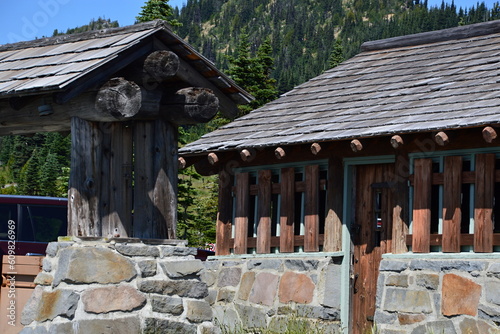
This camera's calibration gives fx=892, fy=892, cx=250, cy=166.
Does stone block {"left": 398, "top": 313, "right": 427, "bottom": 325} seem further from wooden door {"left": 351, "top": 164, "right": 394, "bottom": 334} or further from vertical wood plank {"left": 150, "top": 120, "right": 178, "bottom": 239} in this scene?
vertical wood plank {"left": 150, "top": 120, "right": 178, "bottom": 239}

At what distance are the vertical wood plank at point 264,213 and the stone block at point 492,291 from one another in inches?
154

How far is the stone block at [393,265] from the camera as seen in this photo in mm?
11461

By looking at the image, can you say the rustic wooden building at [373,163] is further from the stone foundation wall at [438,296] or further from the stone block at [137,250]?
the stone block at [137,250]

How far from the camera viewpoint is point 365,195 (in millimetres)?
12641

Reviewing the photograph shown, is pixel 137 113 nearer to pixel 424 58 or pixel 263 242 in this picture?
pixel 263 242

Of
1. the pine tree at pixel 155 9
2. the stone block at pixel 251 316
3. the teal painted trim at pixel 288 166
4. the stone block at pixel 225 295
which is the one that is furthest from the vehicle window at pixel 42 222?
the pine tree at pixel 155 9

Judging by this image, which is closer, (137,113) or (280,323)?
(137,113)

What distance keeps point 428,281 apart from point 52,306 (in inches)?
197

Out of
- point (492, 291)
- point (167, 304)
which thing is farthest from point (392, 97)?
point (167, 304)

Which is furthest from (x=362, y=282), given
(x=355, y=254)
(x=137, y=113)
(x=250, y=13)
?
(x=250, y=13)

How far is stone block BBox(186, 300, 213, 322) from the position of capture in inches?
347

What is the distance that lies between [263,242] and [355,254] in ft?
5.08

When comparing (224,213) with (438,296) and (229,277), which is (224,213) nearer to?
(229,277)

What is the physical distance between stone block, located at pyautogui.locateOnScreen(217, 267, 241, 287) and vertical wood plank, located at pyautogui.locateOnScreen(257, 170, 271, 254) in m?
0.51
